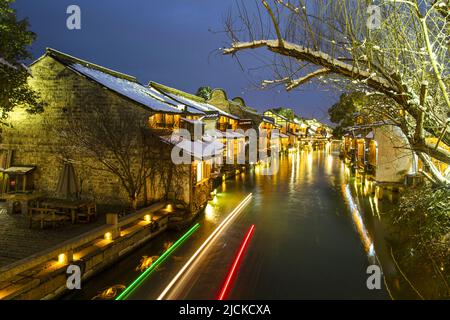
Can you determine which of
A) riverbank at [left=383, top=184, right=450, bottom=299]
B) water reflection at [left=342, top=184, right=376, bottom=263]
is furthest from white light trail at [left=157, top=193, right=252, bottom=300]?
riverbank at [left=383, top=184, right=450, bottom=299]

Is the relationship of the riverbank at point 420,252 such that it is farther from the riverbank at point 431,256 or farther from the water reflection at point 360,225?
the water reflection at point 360,225

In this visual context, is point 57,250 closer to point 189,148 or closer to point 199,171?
point 189,148

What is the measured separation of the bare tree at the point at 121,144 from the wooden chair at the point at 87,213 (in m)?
1.69

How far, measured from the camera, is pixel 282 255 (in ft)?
32.3

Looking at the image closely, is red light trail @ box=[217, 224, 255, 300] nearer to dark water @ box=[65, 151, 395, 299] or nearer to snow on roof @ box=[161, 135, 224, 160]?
dark water @ box=[65, 151, 395, 299]

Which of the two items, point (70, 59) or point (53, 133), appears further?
point (70, 59)

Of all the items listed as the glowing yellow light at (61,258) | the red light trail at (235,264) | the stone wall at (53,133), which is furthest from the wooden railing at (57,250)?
the stone wall at (53,133)

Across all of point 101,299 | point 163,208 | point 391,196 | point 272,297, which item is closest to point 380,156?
point 391,196

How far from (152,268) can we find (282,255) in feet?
13.1

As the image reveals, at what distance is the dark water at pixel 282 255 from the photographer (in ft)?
25.0

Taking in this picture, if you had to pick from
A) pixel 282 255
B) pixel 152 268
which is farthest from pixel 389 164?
pixel 152 268
